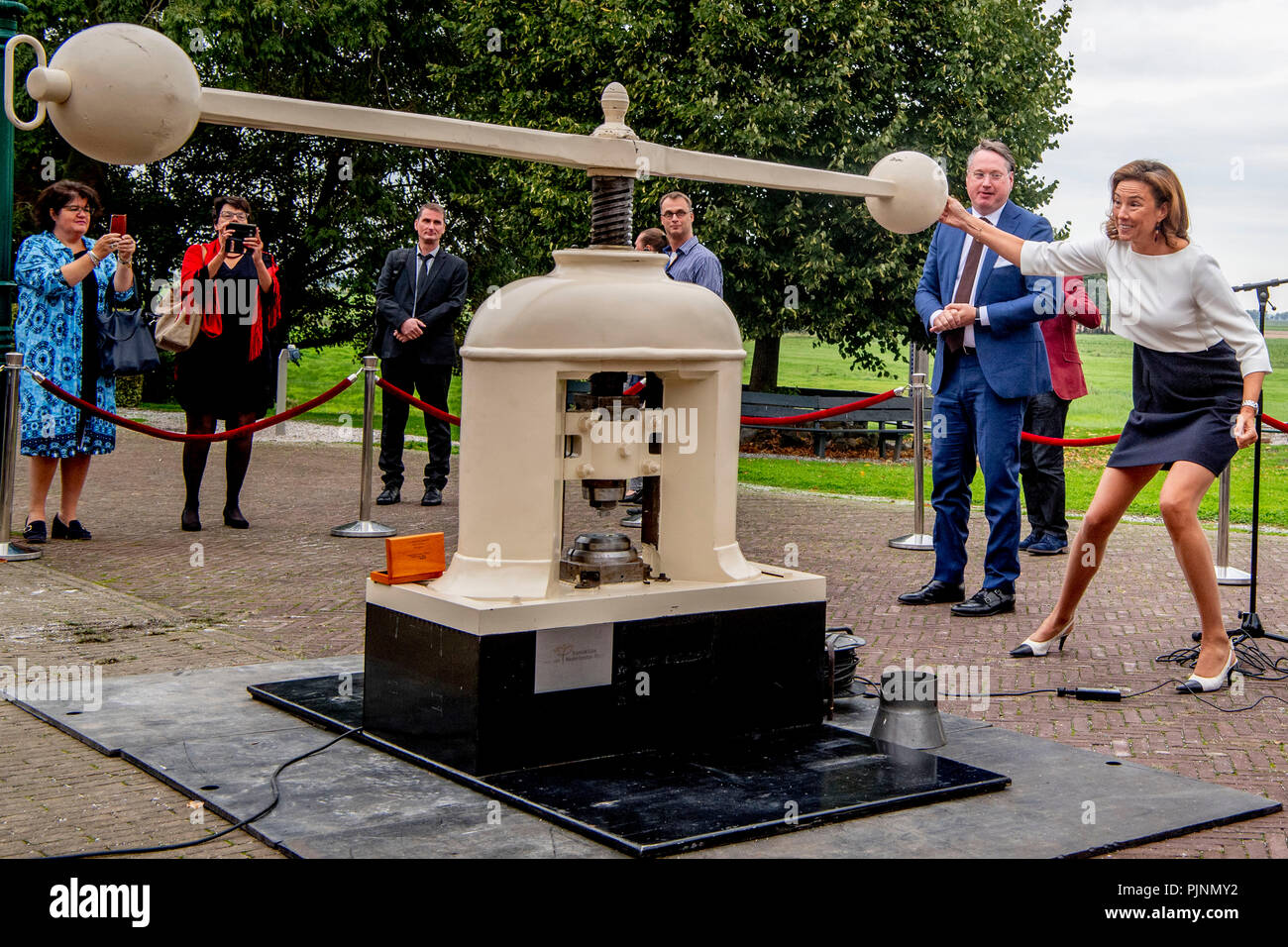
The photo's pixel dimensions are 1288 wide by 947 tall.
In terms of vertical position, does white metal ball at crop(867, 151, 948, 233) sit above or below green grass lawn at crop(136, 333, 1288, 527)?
above

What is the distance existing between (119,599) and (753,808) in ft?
14.3

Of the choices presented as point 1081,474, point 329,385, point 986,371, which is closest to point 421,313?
point 986,371

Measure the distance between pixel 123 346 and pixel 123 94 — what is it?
5.72 metres

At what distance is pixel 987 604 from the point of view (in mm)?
7199

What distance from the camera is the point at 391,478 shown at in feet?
37.0

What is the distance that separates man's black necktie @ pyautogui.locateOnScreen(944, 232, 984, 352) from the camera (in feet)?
23.9

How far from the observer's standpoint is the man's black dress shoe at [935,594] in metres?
7.50

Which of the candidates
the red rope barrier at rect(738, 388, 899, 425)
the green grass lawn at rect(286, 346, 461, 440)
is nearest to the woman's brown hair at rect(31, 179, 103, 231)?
the red rope barrier at rect(738, 388, 899, 425)

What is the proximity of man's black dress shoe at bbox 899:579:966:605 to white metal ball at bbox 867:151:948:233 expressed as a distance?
2899mm

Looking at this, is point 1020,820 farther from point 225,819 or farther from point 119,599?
point 119,599

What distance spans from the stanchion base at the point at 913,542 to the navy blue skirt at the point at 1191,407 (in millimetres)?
3961

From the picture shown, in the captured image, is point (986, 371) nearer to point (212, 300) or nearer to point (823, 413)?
point (823, 413)

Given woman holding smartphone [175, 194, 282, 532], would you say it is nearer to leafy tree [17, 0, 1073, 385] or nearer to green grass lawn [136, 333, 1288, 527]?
green grass lawn [136, 333, 1288, 527]

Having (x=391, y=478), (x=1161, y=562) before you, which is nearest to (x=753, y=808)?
(x=1161, y=562)
